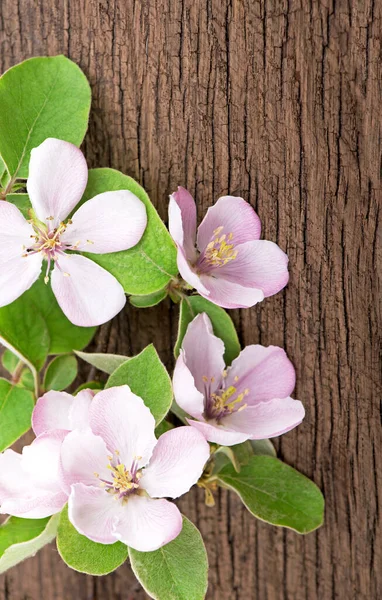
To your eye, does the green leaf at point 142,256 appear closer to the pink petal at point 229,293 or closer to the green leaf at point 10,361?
the pink petal at point 229,293

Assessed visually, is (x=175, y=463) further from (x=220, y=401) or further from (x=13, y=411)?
(x=13, y=411)

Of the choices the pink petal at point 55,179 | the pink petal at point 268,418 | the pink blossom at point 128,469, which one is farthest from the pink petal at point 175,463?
the pink petal at point 55,179

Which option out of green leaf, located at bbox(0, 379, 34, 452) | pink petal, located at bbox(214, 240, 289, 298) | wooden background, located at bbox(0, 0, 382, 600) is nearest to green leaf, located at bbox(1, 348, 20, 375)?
green leaf, located at bbox(0, 379, 34, 452)

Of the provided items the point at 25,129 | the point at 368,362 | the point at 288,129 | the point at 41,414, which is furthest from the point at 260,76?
the point at 41,414

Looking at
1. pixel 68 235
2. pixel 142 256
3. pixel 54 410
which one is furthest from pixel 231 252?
pixel 54 410

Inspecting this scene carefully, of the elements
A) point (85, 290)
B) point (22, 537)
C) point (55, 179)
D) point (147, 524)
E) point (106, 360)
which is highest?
point (55, 179)

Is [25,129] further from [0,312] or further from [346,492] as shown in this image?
[346,492]
